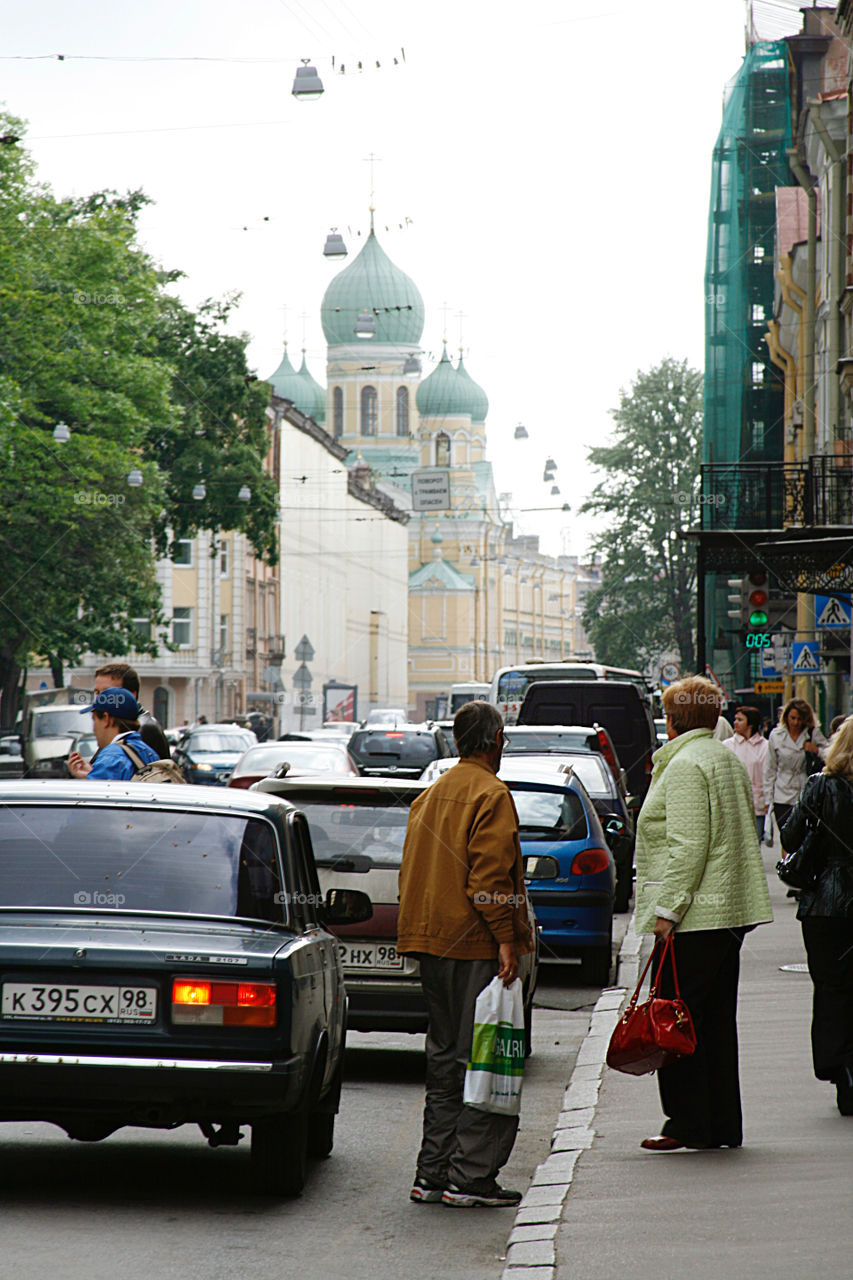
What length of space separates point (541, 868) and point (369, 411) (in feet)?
428

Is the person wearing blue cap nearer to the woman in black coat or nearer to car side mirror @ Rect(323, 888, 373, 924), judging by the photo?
car side mirror @ Rect(323, 888, 373, 924)

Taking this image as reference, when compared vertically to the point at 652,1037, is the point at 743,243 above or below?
above

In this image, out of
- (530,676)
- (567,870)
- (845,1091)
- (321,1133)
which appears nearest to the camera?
(321,1133)

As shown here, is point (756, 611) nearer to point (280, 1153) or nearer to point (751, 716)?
point (751, 716)

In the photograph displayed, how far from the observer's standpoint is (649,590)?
77.2 metres

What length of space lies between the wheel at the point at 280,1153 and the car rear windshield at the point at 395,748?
28.0m

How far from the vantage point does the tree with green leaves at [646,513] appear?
76875 millimetres

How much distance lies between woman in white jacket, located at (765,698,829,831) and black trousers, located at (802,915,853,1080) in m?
10.5

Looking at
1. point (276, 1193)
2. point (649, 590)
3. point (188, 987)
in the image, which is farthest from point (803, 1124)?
point (649, 590)

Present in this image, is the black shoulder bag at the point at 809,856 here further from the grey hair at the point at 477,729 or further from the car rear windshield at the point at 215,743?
the car rear windshield at the point at 215,743

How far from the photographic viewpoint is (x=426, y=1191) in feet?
23.3

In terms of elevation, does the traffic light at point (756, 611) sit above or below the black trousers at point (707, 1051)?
above

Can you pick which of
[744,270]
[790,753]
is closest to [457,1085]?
[790,753]

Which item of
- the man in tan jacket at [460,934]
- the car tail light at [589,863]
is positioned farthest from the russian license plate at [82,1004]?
the car tail light at [589,863]
